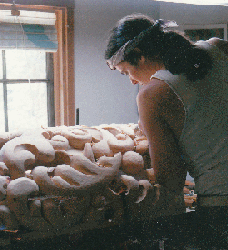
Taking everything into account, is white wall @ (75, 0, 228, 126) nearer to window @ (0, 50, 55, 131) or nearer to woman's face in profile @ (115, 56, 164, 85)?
window @ (0, 50, 55, 131)

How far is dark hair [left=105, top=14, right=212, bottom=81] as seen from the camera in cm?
91

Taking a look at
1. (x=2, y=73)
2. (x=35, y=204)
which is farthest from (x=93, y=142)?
(x=2, y=73)

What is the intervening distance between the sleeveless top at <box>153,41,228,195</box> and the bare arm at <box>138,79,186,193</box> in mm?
34

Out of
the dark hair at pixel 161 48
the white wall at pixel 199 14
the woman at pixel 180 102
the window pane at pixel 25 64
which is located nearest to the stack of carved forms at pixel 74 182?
the woman at pixel 180 102

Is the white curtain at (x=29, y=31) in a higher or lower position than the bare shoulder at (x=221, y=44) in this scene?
higher

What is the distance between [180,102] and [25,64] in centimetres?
179

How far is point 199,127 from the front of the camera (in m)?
0.92

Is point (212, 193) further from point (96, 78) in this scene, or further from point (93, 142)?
point (96, 78)

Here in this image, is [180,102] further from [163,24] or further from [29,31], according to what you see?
[29,31]

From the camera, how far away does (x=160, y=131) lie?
90 cm

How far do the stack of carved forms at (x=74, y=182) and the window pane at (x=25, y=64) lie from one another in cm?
135

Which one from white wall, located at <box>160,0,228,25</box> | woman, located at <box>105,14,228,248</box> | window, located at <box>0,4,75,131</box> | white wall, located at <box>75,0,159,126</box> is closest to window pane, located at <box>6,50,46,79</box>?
window, located at <box>0,4,75,131</box>

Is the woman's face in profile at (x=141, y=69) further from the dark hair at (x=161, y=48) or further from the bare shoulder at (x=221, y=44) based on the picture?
the bare shoulder at (x=221, y=44)

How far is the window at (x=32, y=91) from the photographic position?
221 cm
